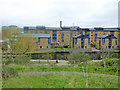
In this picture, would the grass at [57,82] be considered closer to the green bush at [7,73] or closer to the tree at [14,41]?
the green bush at [7,73]

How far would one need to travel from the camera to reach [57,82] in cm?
450

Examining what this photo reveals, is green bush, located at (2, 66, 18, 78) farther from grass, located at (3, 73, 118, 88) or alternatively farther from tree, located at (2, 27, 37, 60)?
tree, located at (2, 27, 37, 60)

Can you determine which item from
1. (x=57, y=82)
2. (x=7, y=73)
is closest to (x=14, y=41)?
(x=7, y=73)

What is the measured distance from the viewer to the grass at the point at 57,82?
421 centimetres

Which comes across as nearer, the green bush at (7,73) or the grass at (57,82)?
the grass at (57,82)

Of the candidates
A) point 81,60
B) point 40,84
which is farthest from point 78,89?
A: point 81,60

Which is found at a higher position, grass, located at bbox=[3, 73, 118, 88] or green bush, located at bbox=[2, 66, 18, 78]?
green bush, located at bbox=[2, 66, 18, 78]

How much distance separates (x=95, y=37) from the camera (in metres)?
25.4

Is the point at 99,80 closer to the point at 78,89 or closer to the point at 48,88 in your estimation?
the point at 78,89

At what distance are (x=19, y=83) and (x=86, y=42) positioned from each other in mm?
19129

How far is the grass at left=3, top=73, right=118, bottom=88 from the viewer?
4.21 metres

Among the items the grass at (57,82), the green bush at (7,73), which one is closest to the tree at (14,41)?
the green bush at (7,73)

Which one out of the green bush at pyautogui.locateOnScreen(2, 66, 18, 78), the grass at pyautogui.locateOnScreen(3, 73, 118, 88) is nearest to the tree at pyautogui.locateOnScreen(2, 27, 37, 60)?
the green bush at pyautogui.locateOnScreen(2, 66, 18, 78)

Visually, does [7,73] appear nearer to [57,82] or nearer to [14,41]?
[57,82]
